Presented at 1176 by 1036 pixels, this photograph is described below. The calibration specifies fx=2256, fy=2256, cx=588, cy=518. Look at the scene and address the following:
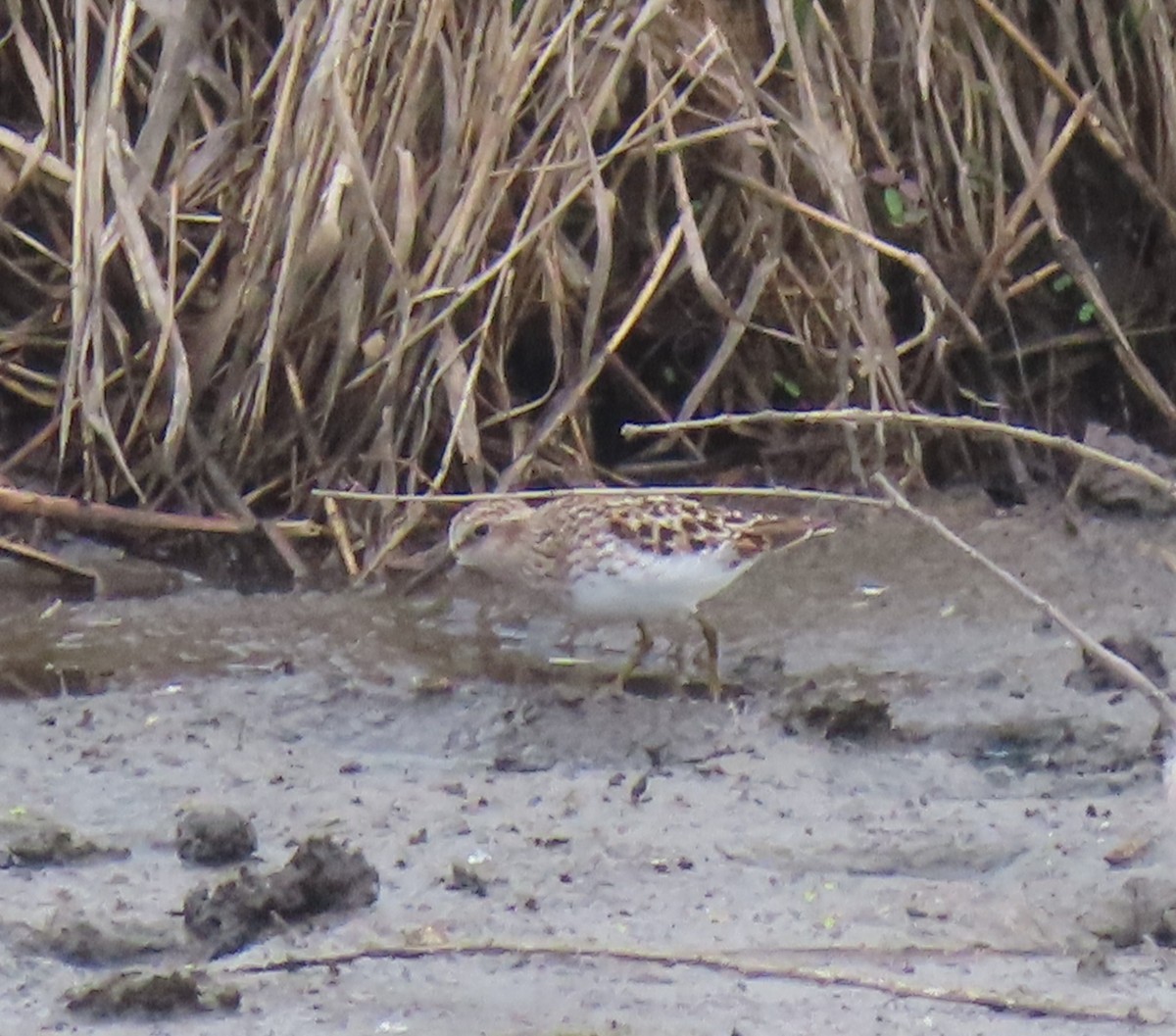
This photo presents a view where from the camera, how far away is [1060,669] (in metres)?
5.48

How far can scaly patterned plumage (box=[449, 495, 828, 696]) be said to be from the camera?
5.59m

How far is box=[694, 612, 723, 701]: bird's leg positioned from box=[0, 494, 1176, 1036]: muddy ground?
87 millimetres

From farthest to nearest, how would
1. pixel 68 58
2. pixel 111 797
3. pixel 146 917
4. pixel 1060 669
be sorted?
pixel 68 58 → pixel 1060 669 → pixel 111 797 → pixel 146 917

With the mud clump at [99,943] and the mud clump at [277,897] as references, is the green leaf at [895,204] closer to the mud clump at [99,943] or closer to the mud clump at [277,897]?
the mud clump at [277,897]

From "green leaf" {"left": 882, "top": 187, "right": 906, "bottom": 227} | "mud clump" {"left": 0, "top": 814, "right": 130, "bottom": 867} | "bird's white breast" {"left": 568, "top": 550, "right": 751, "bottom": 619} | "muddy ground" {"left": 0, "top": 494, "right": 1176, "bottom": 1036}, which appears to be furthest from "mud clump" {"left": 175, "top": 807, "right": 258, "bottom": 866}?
"green leaf" {"left": 882, "top": 187, "right": 906, "bottom": 227}

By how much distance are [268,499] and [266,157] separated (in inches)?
39.5

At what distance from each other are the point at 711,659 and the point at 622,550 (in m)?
0.36

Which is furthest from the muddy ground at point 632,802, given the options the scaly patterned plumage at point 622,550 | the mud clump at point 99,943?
the scaly patterned plumage at point 622,550

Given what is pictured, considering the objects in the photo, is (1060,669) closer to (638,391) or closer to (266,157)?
(638,391)

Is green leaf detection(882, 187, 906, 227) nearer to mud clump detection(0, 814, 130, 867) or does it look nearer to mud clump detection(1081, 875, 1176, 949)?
mud clump detection(1081, 875, 1176, 949)

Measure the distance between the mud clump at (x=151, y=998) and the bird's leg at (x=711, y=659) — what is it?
6.70ft

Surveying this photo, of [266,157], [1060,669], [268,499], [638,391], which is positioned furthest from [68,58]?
[1060,669]

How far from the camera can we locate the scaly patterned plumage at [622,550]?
5.59 m

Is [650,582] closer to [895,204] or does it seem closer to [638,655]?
[638,655]
